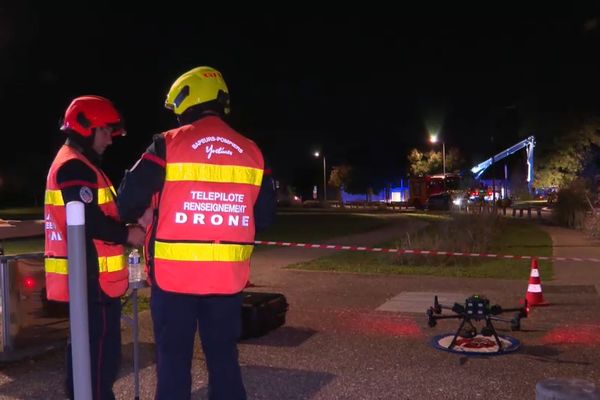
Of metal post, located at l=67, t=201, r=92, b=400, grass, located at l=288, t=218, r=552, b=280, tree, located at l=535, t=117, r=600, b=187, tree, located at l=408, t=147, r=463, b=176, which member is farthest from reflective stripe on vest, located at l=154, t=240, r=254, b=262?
tree, located at l=408, t=147, r=463, b=176

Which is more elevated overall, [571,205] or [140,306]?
[571,205]

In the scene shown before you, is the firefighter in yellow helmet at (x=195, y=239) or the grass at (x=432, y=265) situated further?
the grass at (x=432, y=265)

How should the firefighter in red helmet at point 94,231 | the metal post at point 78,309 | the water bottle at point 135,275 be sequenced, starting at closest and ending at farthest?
1. the metal post at point 78,309
2. the firefighter in red helmet at point 94,231
3. the water bottle at point 135,275

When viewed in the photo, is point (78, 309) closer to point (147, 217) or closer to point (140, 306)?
point (147, 217)

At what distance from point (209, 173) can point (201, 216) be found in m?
0.21

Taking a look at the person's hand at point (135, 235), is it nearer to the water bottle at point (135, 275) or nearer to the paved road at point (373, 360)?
the water bottle at point (135, 275)

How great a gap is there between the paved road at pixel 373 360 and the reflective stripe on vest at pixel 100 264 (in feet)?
5.84

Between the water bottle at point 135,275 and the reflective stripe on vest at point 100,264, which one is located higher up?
the reflective stripe on vest at point 100,264

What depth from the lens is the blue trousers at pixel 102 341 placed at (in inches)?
144

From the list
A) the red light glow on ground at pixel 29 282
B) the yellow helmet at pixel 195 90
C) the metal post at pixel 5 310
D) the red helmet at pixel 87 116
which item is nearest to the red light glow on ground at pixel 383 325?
the red light glow on ground at pixel 29 282

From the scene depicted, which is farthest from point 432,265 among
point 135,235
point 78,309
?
point 78,309

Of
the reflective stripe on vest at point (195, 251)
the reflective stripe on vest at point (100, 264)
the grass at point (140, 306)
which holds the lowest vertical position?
the grass at point (140, 306)

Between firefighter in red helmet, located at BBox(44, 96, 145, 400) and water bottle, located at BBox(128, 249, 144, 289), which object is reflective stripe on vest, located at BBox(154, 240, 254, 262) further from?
water bottle, located at BBox(128, 249, 144, 289)

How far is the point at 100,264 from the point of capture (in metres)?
3.75
